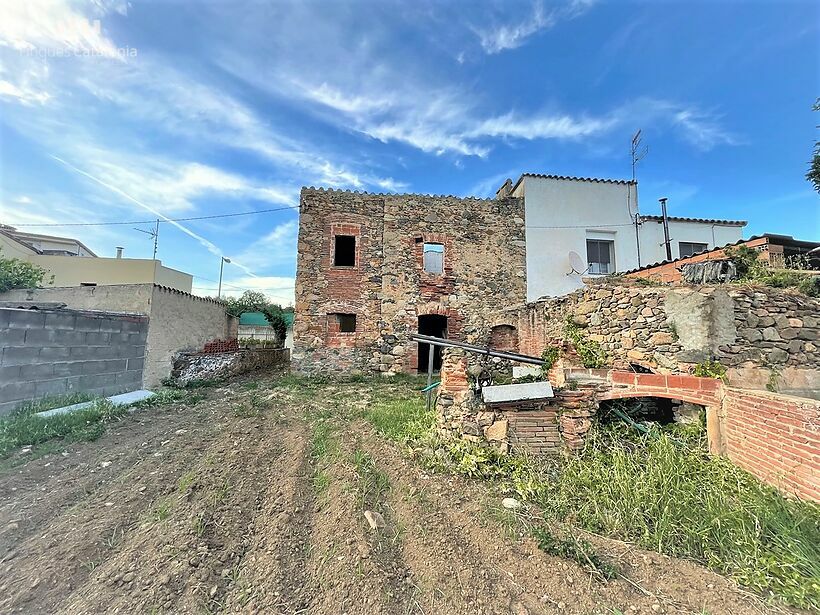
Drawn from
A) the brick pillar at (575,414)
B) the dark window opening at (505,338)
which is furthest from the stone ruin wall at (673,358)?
the dark window opening at (505,338)

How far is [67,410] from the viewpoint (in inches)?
220

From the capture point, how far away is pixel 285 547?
2582 millimetres

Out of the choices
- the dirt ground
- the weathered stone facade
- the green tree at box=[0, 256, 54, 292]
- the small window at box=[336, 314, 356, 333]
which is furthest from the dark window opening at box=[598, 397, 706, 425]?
the green tree at box=[0, 256, 54, 292]

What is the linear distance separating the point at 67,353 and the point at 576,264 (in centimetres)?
1358

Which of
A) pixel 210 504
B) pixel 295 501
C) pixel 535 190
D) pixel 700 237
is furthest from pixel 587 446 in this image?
pixel 700 237

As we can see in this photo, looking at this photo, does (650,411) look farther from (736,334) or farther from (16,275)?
(16,275)

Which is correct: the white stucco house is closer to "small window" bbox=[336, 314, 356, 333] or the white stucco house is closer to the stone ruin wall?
"small window" bbox=[336, 314, 356, 333]

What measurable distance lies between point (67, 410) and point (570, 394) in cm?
777

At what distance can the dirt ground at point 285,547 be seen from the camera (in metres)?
2.08

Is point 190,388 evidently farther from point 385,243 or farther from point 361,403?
point 385,243

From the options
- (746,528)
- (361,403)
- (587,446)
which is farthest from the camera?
(361,403)

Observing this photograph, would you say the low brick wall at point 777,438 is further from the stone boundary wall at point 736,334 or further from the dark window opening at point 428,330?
the dark window opening at point 428,330

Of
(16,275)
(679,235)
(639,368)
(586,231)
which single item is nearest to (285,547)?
(639,368)

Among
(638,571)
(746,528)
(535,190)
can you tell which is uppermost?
(535,190)
